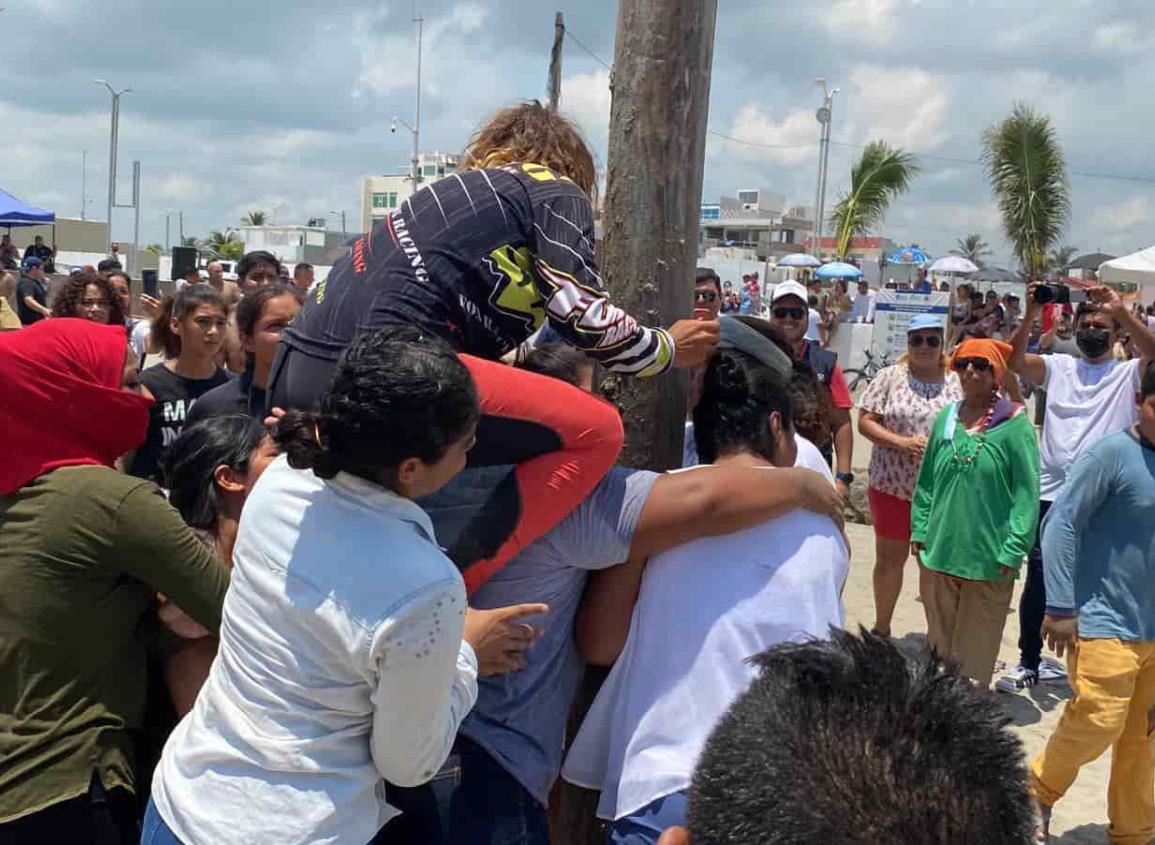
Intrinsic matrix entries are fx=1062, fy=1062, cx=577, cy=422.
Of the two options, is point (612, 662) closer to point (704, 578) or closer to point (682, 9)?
point (704, 578)

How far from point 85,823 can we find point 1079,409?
554cm

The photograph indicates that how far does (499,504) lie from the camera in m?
2.08

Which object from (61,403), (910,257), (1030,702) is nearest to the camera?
(61,403)

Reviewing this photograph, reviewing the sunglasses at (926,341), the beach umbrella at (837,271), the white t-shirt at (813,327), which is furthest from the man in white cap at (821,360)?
the beach umbrella at (837,271)

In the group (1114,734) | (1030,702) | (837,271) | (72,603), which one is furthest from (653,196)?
(837,271)

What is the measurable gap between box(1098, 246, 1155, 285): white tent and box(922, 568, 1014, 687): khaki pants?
7928 millimetres

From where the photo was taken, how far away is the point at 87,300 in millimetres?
6055

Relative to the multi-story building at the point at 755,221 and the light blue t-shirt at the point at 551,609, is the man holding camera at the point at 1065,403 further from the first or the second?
the multi-story building at the point at 755,221

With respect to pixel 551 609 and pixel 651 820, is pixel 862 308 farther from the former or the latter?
pixel 651 820

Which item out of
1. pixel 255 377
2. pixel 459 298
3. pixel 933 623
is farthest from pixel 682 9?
pixel 933 623

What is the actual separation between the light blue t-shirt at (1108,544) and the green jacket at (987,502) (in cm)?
104

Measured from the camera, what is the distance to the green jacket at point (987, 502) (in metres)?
5.16

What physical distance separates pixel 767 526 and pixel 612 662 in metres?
0.44

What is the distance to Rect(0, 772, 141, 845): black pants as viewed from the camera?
2123 mm
